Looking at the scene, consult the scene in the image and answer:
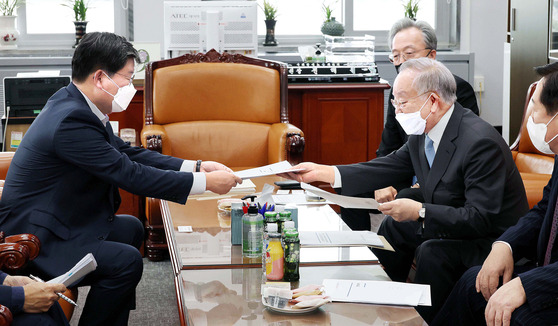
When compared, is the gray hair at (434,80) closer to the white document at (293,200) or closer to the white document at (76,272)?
the white document at (293,200)

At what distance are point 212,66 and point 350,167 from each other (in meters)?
1.72

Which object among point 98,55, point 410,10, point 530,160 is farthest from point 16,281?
point 410,10

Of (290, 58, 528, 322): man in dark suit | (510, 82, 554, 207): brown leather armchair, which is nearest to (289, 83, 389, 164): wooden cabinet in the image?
(510, 82, 554, 207): brown leather armchair

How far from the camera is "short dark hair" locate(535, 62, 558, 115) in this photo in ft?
6.51

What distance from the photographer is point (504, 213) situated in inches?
94.0

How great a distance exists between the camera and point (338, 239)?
2385mm

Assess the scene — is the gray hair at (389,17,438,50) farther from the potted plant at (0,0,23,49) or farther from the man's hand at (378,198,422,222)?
the potted plant at (0,0,23,49)

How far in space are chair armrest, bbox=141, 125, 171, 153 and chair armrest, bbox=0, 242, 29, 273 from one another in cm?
175

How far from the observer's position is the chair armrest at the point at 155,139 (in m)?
3.81

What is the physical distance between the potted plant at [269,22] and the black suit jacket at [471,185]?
172 inches

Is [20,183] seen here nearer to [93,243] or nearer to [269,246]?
[93,243]

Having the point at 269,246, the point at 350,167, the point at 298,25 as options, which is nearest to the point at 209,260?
the point at 269,246

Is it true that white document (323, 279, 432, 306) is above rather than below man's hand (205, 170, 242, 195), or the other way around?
below

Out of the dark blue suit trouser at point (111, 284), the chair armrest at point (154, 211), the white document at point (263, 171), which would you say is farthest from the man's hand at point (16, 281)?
the chair armrest at point (154, 211)
